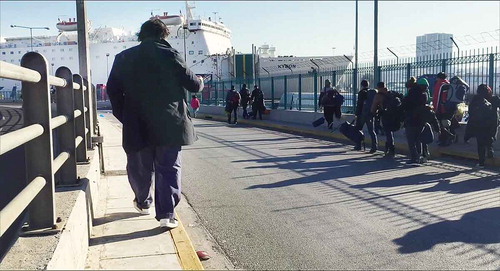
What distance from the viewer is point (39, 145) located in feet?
11.5

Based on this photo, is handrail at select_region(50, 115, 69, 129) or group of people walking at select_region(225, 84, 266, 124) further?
group of people walking at select_region(225, 84, 266, 124)

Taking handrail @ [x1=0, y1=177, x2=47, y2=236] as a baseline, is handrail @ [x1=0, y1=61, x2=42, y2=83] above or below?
above

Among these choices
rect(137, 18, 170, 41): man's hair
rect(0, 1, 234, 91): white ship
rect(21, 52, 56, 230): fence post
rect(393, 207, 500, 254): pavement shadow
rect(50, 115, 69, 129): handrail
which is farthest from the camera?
rect(0, 1, 234, 91): white ship

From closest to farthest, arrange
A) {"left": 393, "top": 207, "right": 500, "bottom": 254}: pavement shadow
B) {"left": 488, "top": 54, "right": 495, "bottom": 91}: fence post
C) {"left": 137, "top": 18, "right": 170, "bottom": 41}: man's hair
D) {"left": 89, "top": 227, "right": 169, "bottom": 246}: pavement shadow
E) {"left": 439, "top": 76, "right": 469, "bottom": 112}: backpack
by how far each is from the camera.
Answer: {"left": 89, "top": 227, "right": 169, "bottom": 246}: pavement shadow, {"left": 137, "top": 18, "right": 170, "bottom": 41}: man's hair, {"left": 393, "top": 207, "right": 500, "bottom": 254}: pavement shadow, {"left": 488, "top": 54, "right": 495, "bottom": 91}: fence post, {"left": 439, "top": 76, "right": 469, "bottom": 112}: backpack

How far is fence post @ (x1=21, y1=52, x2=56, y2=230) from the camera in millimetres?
3460

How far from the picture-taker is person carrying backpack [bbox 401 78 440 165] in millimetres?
10242

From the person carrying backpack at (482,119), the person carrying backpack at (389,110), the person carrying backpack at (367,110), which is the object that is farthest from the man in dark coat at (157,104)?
the person carrying backpack at (367,110)

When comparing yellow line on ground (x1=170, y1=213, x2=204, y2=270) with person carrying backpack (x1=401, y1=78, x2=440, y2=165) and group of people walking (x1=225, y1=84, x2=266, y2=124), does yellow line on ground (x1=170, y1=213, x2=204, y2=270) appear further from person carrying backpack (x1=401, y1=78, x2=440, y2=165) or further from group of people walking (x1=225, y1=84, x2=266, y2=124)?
group of people walking (x1=225, y1=84, x2=266, y2=124)

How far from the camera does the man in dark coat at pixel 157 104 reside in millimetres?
4598

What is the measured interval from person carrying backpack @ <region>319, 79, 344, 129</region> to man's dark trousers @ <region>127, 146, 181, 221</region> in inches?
500

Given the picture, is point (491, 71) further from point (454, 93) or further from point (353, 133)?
point (353, 133)

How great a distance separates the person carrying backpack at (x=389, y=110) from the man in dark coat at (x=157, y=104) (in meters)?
7.14

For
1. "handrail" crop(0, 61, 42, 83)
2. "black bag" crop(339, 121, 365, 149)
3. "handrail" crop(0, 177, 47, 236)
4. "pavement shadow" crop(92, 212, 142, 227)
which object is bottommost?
"pavement shadow" crop(92, 212, 142, 227)

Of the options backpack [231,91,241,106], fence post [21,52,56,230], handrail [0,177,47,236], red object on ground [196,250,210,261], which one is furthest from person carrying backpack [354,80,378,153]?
backpack [231,91,241,106]
